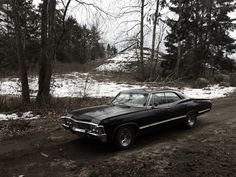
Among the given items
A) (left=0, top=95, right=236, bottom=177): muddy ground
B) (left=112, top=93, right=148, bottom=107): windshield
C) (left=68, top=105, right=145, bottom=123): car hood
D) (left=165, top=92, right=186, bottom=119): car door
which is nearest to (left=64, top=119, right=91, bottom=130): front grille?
(left=68, top=105, right=145, bottom=123): car hood

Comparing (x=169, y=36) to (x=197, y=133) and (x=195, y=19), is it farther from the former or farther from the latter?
(x=197, y=133)

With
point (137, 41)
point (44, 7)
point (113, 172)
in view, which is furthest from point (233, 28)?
point (113, 172)

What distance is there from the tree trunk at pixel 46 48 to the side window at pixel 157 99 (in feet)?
19.4

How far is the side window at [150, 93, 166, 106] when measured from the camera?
7.35m

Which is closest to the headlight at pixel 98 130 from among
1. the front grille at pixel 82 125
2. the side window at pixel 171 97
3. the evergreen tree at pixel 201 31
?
the front grille at pixel 82 125

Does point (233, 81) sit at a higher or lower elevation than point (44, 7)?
lower

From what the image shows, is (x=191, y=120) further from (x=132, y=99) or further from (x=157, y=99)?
(x=132, y=99)

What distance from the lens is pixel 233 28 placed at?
2861 cm

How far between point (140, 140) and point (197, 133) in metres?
1.91

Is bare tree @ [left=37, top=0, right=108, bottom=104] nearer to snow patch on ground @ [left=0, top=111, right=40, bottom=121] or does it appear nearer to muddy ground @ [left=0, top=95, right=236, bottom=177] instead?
snow patch on ground @ [left=0, top=111, right=40, bottom=121]

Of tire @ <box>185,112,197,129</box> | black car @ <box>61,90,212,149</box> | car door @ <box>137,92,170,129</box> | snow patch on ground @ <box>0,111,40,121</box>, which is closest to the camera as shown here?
black car @ <box>61,90,212,149</box>

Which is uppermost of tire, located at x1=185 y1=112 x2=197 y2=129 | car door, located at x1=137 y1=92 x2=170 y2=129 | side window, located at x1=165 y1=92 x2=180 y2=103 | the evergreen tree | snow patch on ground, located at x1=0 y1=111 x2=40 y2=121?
the evergreen tree

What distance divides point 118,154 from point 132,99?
1909mm

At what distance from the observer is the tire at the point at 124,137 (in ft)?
20.6
